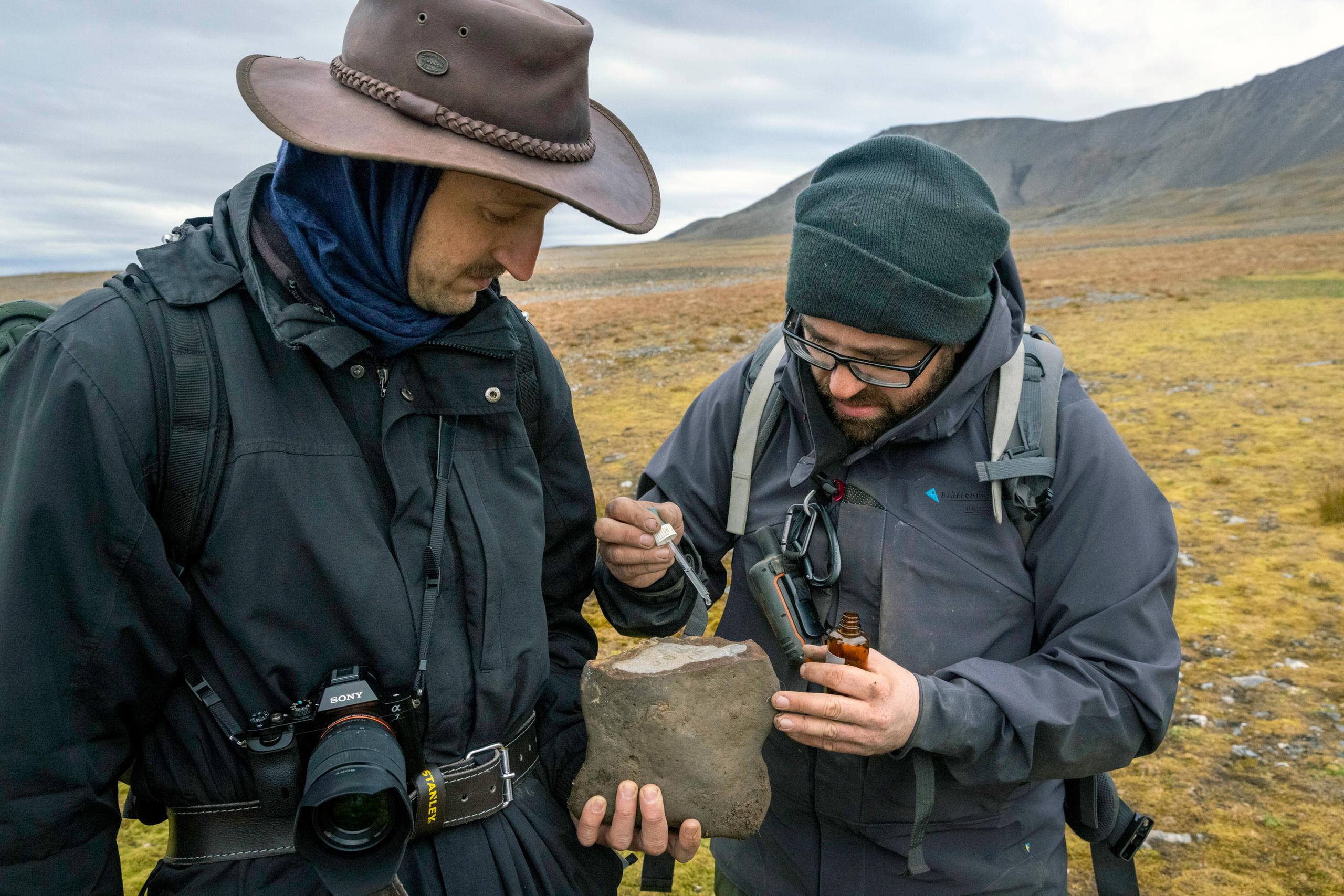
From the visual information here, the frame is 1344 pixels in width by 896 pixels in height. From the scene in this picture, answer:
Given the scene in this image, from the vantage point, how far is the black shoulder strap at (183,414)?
1.73 metres

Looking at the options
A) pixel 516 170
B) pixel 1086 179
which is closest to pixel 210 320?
pixel 516 170

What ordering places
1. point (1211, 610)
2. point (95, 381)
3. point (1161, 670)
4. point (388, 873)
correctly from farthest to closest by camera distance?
point (1211, 610) < point (1161, 670) < point (388, 873) < point (95, 381)

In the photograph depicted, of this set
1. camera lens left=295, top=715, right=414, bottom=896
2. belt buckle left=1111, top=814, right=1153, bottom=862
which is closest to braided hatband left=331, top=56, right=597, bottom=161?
camera lens left=295, top=715, right=414, bottom=896

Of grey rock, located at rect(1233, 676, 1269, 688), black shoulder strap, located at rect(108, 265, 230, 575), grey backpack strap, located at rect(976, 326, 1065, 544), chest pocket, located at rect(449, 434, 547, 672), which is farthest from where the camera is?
grey rock, located at rect(1233, 676, 1269, 688)

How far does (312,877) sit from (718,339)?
16.9 m

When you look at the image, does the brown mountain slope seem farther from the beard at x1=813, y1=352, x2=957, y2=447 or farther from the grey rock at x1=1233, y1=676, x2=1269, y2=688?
the beard at x1=813, y1=352, x2=957, y2=447

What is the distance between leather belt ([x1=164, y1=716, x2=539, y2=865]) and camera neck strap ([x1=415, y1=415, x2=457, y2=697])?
23 centimetres

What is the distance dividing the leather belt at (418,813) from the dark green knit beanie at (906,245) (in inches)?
59.5

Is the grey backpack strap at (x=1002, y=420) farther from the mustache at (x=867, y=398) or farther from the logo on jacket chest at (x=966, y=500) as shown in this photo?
the mustache at (x=867, y=398)

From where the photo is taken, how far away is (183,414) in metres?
1.73

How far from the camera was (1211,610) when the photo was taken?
5.61 meters

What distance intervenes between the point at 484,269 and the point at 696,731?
4.51 feet

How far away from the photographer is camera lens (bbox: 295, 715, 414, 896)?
170 centimetres

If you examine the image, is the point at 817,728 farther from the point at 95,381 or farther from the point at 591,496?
the point at 95,381
